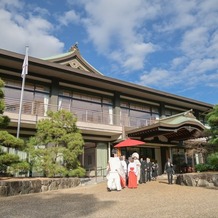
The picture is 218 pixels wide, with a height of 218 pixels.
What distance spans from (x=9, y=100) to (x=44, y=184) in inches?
228

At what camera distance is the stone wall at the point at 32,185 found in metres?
8.82

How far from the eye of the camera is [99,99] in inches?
719

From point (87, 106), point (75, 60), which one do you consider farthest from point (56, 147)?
point (75, 60)

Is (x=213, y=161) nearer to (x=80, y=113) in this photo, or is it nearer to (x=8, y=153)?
(x=80, y=113)

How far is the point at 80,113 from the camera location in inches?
643

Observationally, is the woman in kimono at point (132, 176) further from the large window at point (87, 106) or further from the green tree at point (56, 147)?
the large window at point (87, 106)

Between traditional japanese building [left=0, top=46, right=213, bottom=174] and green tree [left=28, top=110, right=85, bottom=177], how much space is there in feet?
6.86

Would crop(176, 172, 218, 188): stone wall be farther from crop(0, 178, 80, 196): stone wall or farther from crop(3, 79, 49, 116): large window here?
crop(3, 79, 49, 116): large window

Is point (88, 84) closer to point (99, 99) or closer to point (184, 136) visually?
point (99, 99)

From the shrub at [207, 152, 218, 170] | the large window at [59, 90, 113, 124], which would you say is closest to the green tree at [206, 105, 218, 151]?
the shrub at [207, 152, 218, 170]

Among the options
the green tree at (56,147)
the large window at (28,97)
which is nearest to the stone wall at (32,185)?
the green tree at (56,147)

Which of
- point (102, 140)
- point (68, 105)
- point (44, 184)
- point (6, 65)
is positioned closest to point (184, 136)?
point (102, 140)

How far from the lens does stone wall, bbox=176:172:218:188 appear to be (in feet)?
36.1

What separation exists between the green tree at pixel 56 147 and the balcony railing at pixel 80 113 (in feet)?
6.81
